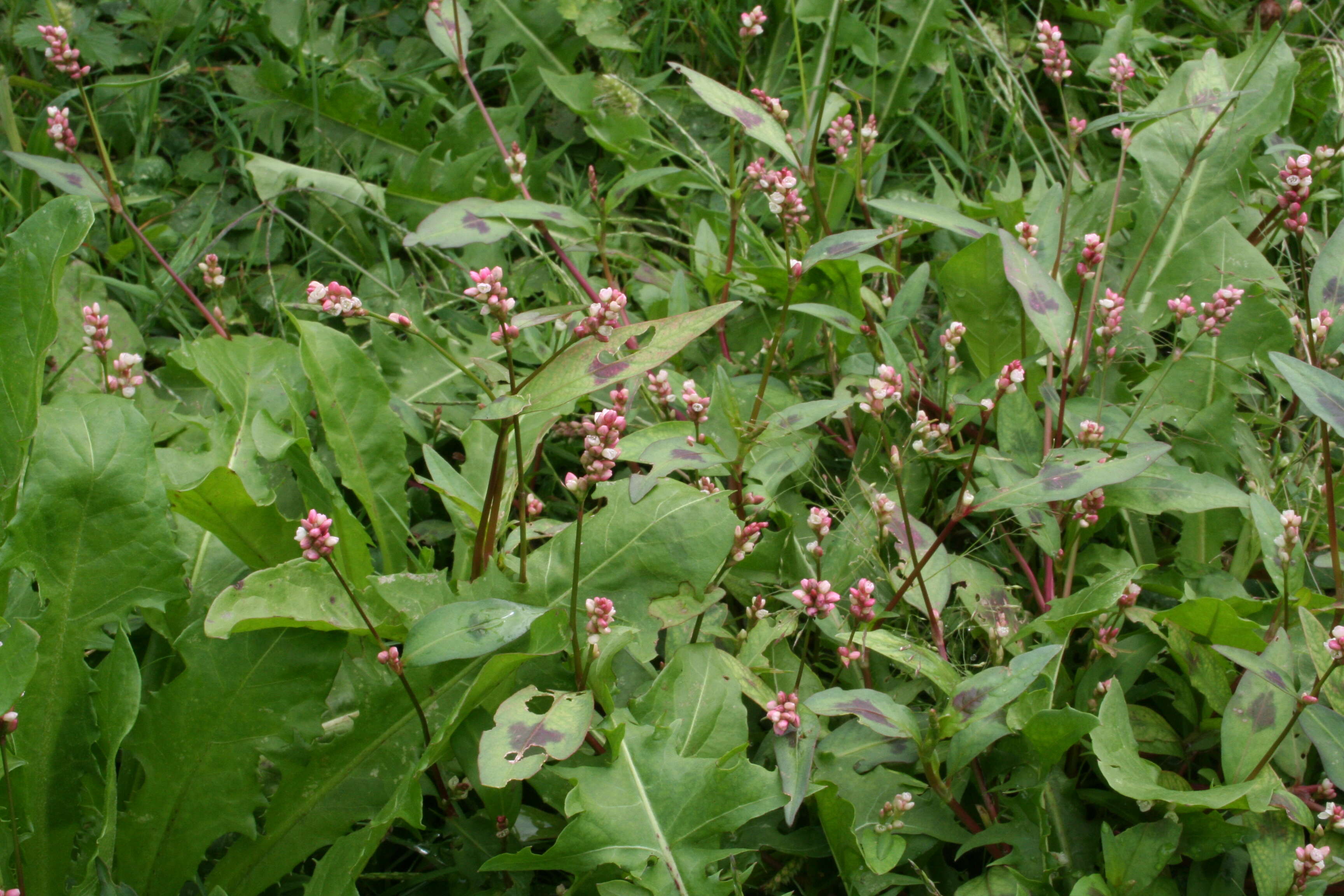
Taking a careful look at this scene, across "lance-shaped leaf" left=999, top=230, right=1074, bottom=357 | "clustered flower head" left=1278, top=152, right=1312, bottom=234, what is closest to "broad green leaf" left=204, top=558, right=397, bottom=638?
"lance-shaped leaf" left=999, top=230, right=1074, bottom=357

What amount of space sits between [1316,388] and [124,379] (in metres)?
2.30

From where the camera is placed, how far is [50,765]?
1729 mm

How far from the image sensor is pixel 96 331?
2164mm

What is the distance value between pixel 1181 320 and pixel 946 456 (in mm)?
760

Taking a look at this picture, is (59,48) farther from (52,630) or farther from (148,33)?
(52,630)

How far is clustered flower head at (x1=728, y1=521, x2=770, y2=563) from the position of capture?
189 centimetres

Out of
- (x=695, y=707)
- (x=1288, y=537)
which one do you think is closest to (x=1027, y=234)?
(x=1288, y=537)

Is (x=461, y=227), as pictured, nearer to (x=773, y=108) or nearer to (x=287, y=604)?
(x=773, y=108)

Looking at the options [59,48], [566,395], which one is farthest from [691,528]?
[59,48]

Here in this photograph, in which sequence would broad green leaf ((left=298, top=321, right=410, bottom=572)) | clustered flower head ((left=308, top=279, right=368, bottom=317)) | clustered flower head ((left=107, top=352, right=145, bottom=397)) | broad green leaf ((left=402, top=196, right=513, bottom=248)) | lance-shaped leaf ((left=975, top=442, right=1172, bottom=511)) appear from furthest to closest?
broad green leaf ((left=402, top=196, right=513, bottom=248)), clustered flower head ((left=107, top=352, right=145, bottom=397)), broad green leaf ((left=298, top=321, right=410, bottom=572)), lance-shaped leaf ((left=975, top=442, right=1172, bottom=511)), clustered flower head ((left=308, top=279, right=368, bottom=317))

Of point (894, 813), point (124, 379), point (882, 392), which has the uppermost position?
point (882, 392)

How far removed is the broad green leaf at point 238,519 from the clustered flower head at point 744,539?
82 centimetres

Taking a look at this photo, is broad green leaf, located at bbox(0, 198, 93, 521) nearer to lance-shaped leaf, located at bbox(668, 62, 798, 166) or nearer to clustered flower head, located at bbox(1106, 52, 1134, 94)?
lance-shaped leaf, located at bbox(668, 62, 798, 166)

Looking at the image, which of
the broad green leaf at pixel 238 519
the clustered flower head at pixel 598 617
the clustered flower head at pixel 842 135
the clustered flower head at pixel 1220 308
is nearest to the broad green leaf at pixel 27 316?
the broad green leaf at pixel 238 519
